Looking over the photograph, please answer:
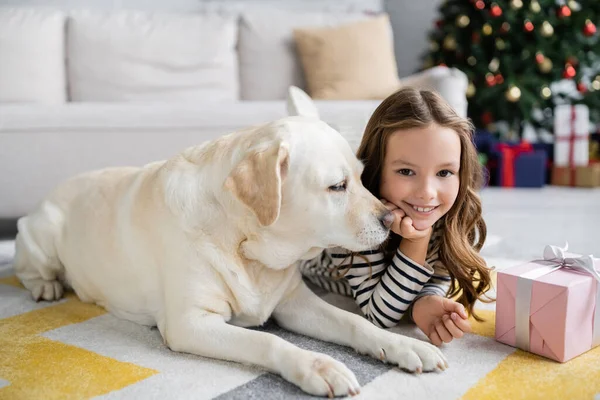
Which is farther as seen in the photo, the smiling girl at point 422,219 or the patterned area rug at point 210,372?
the smiling girl at point 422,219

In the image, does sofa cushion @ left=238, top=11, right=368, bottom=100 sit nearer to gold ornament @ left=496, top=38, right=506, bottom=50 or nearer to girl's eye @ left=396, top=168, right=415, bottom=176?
gold ornament @ left=496, top=38, right=506, bottom=50

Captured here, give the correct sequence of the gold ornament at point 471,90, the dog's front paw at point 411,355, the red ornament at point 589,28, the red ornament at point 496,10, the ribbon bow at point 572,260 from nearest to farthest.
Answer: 1. the dog's front paw at point 411,355
2. the ribbon bow at point 572,260
3. the red ornament at point 589,28
4. the red ornament at point 496,10
5. the gold ornament at point 471,90

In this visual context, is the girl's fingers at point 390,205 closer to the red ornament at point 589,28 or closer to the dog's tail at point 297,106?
the dog's tail at point 297,106

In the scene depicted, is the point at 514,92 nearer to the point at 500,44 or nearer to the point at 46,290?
the point at 500,44

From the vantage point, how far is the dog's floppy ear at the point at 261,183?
1.21 m

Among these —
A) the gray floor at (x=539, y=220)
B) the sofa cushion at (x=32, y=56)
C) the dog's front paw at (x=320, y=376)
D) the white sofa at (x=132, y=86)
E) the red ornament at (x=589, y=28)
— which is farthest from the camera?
the red ornament at (x=589, y=28)

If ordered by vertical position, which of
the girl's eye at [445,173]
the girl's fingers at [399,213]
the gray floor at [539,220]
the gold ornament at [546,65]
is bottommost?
the gray floor at [539,220]

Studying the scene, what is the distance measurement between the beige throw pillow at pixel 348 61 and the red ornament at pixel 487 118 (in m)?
1.19

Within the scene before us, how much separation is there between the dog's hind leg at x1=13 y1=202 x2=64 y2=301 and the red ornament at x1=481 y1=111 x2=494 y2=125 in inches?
143

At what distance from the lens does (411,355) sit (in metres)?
1.21

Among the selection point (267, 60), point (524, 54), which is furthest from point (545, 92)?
point (267, 60)

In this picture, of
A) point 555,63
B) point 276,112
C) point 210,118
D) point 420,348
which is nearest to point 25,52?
point 210,118

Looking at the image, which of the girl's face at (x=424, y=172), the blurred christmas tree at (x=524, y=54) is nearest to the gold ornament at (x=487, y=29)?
the blurred christmas tree at (x=524, y=54)

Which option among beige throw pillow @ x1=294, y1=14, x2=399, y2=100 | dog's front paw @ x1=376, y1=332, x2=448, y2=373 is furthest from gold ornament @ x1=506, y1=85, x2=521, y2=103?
dog's front paw @ x1=376, y1=332, x2=448, y2=373
